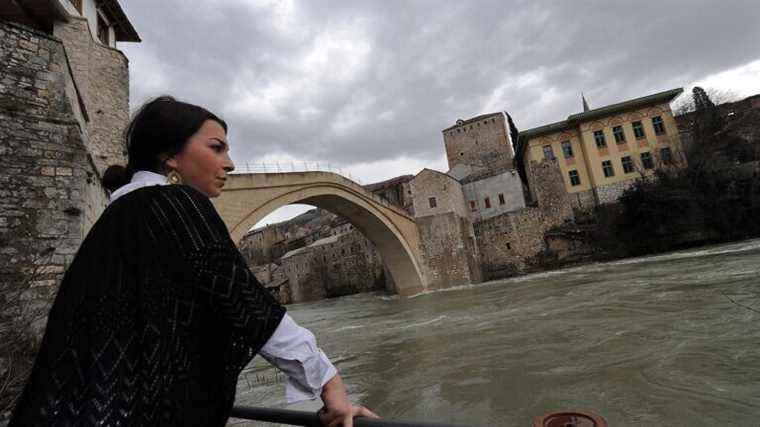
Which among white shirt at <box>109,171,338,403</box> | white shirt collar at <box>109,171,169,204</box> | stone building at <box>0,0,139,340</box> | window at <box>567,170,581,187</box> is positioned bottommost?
white shirt at <box>109,171,338,403</box>

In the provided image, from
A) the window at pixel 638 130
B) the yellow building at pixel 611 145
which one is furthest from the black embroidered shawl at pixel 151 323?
the window at pixel 638 130

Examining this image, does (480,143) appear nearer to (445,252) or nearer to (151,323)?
(445,252)

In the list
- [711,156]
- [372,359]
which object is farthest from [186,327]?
[711,156]

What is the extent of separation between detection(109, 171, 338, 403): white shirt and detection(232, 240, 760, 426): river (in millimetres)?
2727

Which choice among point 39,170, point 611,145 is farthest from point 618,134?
point 39,170

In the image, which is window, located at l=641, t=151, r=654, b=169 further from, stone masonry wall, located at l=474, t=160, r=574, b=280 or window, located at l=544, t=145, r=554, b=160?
window, located at l=544, t=145, r=554, b=160

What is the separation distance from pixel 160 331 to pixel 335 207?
17.9 meters

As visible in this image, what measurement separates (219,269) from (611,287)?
11.9 m

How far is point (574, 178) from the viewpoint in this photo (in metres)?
26.2

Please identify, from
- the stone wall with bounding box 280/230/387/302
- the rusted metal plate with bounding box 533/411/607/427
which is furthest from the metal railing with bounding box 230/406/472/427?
the stone wall with bounding box 280/230/387/302

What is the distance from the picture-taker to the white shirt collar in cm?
107

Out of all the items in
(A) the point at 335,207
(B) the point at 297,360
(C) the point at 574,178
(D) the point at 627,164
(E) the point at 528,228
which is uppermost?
(D) the point at 627,164

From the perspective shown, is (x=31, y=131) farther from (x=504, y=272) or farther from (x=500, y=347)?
(x=504, y=272)

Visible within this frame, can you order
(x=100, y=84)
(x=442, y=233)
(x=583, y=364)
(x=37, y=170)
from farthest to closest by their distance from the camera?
(x=442, y=233) → (x=100, y=84) → (x=37, y=170) → (x=583, y=364)
